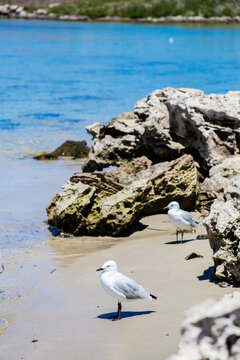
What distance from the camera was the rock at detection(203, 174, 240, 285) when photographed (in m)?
6.02

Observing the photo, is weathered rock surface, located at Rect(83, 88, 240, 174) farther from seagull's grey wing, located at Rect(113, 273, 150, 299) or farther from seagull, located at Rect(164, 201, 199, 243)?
seagull's grey wing, located at Rect(113, 273, 150, 299)

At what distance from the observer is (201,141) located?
1062 cm

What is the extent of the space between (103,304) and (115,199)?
3006 mm

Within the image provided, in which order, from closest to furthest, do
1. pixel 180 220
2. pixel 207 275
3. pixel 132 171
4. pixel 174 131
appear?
pixel 207 275
pixel 180 220
pixel 132 171
pixel 174 131

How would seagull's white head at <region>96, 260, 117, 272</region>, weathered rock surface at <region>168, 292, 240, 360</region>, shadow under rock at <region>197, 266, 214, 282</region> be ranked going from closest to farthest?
→ 1. weathered rock surface at <region>168, 292, 240, 360</region>
2. seagull's white head at <region>96, 260, 117, 272</region>
3. shadow under rock at <region>197, 266, 214, 282</region>

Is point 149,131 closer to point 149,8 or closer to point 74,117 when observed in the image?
point 74,117

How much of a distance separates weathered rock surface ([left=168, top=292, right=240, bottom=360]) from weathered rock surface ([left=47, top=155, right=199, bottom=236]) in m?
5.79

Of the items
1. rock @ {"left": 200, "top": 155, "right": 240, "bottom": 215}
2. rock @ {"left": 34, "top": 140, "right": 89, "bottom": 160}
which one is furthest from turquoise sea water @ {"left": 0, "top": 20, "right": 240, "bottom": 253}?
rock @ {"left": 200, "top": 155, "right": 240, "bottom": 215}

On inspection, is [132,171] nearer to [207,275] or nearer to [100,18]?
[207,275]

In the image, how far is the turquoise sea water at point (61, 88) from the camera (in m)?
11.1

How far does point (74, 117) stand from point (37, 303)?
17041 mm

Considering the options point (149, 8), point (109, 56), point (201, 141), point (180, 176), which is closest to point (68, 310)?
point (180, 176)

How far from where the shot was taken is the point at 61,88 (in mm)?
31891

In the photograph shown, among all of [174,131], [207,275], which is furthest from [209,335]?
[174,131]
